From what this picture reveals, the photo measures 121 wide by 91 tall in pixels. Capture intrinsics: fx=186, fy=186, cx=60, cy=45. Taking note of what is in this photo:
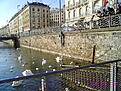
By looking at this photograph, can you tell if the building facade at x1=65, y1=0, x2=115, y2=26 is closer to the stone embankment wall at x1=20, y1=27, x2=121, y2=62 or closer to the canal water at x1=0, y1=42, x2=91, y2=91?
the stone embankment wall at x1=20, y1=27, x2=121, y2=62

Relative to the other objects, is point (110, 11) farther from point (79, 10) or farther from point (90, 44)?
point (79, 10)

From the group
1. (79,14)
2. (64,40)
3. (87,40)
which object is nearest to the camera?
(87,40)

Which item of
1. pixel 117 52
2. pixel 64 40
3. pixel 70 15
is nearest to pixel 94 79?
pixel 117 52

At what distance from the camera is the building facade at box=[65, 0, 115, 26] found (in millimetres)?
37750

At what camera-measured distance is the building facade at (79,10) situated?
37.8 m

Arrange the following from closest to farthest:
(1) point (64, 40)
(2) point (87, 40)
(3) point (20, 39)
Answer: (2) point (87, 40), (1) point (64, 40), (3) point (20, 39)

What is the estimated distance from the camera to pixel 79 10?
43.3 m

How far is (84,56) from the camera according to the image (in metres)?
19.5

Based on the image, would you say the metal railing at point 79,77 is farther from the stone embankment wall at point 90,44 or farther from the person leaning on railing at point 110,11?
the person leaning on railing at point 110,11

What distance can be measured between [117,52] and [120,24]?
2.66m

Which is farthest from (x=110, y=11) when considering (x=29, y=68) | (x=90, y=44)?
(x=29, y=68)

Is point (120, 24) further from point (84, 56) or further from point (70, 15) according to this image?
point (70, 15)

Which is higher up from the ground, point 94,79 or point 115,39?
point 115,39

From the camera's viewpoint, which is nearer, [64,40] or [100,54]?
[100,54]
